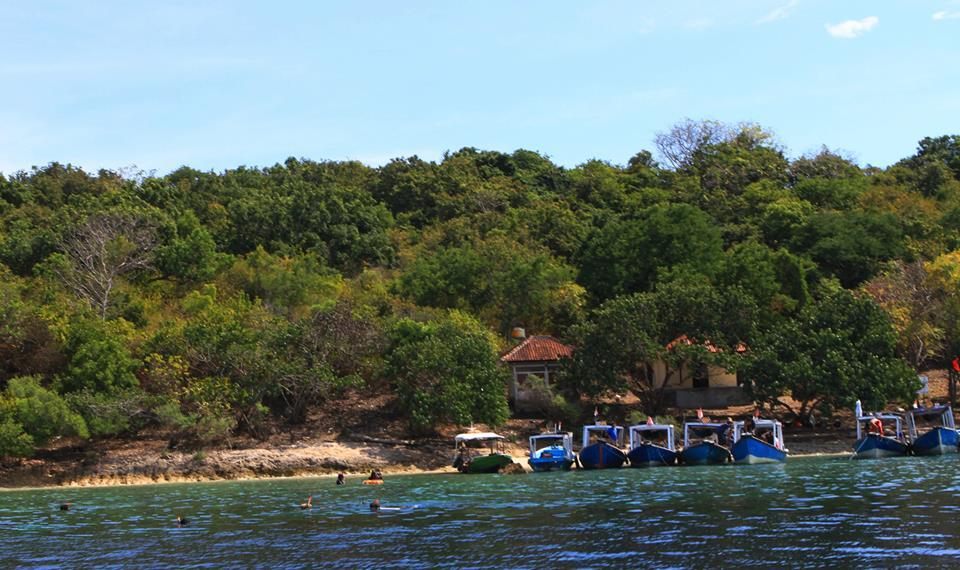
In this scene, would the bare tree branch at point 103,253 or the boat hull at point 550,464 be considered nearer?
the boat hull at point 550,464

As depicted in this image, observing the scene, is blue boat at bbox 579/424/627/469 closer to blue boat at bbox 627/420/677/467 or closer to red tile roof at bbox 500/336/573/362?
blue boat at bbox 627/420/677/467

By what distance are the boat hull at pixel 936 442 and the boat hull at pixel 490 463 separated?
16540mm

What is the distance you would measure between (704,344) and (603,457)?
9511 mm

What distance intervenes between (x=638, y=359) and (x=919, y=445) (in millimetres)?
12394

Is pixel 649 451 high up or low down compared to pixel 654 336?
down

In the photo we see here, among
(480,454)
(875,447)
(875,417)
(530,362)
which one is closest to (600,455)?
(480,454)

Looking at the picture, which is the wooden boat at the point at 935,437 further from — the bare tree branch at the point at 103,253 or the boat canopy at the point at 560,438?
the bare tree branch at the point at 103,253

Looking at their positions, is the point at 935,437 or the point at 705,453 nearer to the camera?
the point at 705,453

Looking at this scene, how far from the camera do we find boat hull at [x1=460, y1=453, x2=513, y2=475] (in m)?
41.6

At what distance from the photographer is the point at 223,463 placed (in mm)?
43625

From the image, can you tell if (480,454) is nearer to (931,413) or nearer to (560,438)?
(560,438)

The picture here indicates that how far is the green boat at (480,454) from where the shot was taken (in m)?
41.7

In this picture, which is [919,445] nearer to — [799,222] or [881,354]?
[881,354]

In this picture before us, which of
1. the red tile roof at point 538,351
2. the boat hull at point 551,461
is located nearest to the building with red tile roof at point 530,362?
the red tile roof at point 538,351
